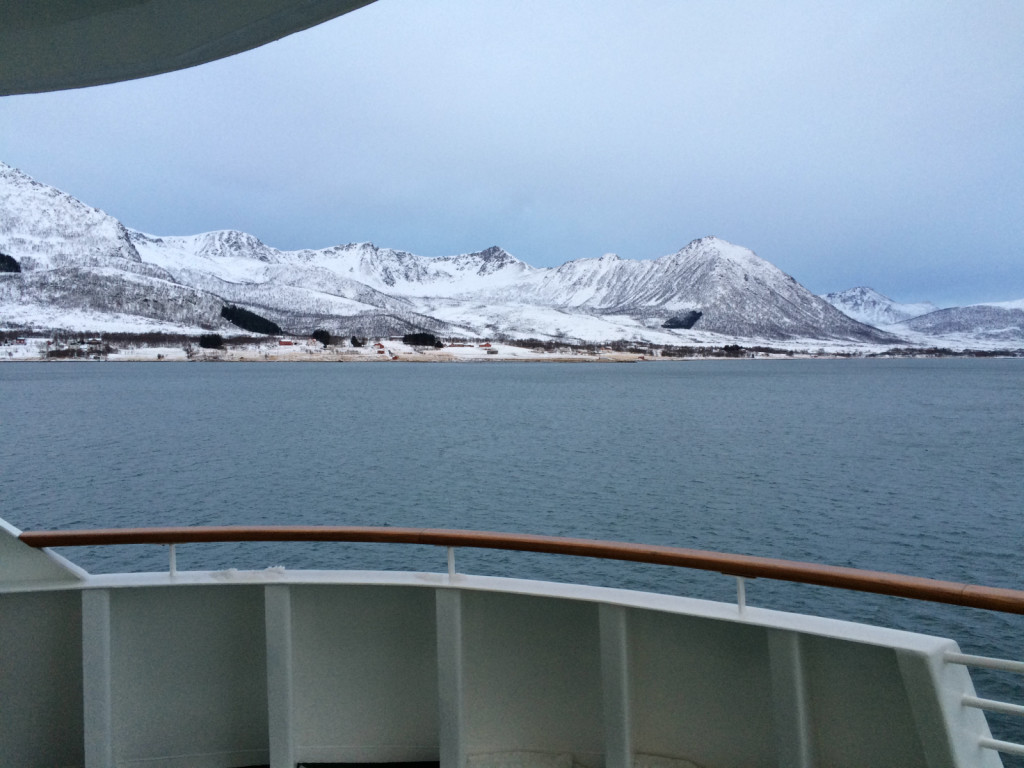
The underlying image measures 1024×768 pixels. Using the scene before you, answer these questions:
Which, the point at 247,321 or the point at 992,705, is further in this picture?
the point at 247,321

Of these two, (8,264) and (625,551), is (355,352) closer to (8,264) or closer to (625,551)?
(8,264)

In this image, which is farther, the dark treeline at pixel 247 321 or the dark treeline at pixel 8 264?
the dark treeline at pixel 8 264

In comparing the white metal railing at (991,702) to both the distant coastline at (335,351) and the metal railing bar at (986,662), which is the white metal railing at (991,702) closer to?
the metal railing bar at (986,662)

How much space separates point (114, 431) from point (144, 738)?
1359 inches

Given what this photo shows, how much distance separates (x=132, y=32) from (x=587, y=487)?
17.5 metres

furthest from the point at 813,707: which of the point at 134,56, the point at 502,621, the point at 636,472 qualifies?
the point at 636,472

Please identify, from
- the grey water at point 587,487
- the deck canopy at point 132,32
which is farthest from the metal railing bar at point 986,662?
the grey water at point 587,487

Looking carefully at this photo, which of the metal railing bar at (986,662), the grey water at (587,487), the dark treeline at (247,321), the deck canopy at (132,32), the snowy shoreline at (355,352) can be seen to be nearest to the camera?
the metal railing bar at (986,662)

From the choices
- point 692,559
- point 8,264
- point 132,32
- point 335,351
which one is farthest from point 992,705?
point 8,264

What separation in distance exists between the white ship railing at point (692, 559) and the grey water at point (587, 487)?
5440 millimetres

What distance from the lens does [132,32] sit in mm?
2160

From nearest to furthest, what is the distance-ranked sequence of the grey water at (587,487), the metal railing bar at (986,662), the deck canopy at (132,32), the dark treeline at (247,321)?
the metal railing bar at (986,662) < the deck canopy at (132,32) < the grey water at (587,487) < the dark treeline at (247,321)

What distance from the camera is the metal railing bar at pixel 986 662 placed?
67.1 inches

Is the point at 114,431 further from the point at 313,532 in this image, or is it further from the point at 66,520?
the point at 313,532
